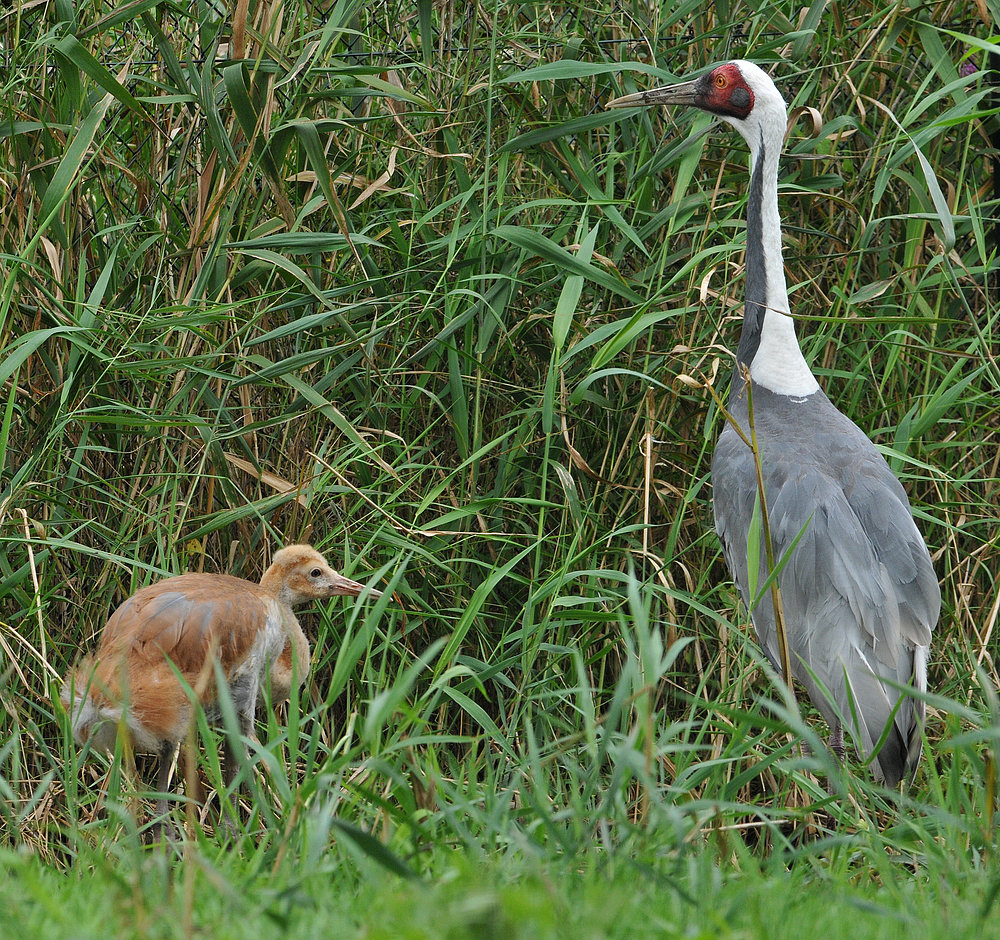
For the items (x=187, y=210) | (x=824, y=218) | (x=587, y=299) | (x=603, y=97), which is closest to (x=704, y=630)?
(x=587, y=299)

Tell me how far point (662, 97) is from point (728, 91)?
0.19 metres

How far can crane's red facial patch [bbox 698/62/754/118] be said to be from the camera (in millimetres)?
3420

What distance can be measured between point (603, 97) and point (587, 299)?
663 mm

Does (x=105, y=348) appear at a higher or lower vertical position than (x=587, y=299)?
lower

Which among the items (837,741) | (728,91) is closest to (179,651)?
(837,741)

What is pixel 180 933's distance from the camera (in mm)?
1425

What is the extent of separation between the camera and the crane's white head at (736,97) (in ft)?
11.2

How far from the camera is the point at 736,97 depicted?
3.43 metres

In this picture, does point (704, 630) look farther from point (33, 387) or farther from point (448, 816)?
point (33, 387)

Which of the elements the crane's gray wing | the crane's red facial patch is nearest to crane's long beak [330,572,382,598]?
the crane's gray wing

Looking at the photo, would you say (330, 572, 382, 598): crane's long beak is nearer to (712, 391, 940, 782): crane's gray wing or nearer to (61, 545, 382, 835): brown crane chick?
(61, 545, 382, 835): brown crane chick

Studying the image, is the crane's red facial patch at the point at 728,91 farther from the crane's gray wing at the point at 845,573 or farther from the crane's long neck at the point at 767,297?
the crane's gray wing at the point at 845,573

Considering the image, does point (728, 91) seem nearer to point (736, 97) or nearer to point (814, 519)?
A: point (736, 97)

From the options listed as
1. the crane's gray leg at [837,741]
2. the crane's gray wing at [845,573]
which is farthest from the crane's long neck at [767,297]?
the crane's gray leg at [837,741]
